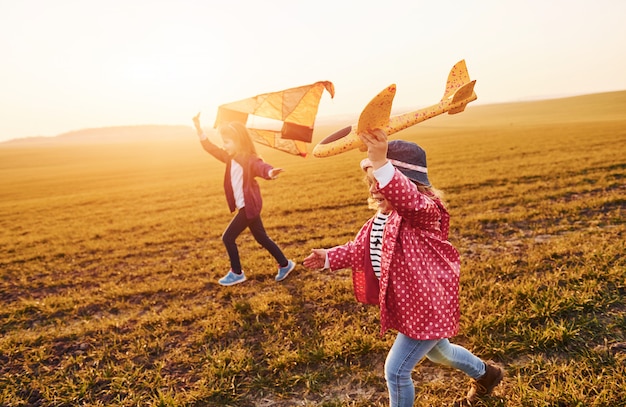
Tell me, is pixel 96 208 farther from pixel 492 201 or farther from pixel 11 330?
pixel 492 201

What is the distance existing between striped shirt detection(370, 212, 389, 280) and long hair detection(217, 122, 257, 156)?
3159mm

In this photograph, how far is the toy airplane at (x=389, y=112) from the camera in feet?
6.08

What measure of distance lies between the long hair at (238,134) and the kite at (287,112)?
3.2 inches

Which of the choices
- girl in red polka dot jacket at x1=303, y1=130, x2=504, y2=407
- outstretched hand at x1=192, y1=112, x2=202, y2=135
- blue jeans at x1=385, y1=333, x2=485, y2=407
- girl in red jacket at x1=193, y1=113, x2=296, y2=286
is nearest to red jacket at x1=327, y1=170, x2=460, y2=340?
girl in red polka dot jacket at x1=303, y1=130, x2=504, y2=407

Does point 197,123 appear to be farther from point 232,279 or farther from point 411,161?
point 411,161

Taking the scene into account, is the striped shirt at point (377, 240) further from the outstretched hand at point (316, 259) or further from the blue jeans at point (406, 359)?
the blue jeans at point (406, 359)

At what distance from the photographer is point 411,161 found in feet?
7.95

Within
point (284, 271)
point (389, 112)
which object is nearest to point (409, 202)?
point (389, 112)

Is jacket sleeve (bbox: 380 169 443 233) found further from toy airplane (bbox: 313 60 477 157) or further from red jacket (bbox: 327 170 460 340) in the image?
toy airplane (bbox: 313 60 477 157)

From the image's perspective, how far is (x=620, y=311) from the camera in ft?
13.3

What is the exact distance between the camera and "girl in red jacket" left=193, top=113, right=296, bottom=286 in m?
5.37

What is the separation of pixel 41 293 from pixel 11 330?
1634 millimetres

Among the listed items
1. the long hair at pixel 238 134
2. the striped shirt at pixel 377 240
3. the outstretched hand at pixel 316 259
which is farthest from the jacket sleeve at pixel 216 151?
the striped shirt at pixel 377 240

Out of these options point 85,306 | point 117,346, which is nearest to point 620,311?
point 117,346
